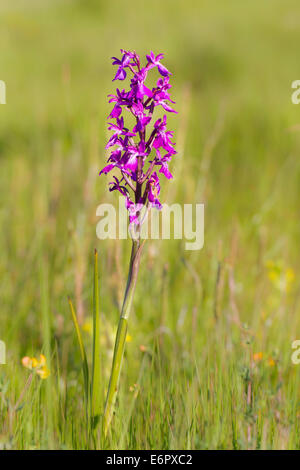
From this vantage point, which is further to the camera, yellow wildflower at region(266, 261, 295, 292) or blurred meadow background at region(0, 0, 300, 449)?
yellow wildflower at region(266, 261, 295, 292)

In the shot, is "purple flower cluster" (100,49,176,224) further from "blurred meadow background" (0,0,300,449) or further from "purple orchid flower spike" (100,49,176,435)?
"blurred meadow background" (0,0,300,449)

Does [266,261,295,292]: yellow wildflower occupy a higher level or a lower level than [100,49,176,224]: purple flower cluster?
lower

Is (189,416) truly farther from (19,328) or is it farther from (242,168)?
(242,168)

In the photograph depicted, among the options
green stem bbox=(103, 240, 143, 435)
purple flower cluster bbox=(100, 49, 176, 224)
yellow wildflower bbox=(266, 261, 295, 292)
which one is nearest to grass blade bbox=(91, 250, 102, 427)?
green stem bbox=(103, 240, 143, 435)

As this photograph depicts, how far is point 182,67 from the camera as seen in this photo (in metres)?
5.16

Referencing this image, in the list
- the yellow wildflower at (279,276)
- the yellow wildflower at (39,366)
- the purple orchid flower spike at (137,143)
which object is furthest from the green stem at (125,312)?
the yellow wildflower at (279,276)

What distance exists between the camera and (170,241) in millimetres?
2410

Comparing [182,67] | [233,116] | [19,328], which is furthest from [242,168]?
[182,67]

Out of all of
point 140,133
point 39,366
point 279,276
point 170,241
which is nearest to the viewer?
point 140,133

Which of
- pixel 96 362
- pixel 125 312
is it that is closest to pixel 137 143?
pixel 125 312

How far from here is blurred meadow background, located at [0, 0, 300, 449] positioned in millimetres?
1100

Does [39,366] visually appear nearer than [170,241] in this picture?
Yes

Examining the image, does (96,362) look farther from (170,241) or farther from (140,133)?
(170,241)

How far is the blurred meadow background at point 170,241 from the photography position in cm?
110
